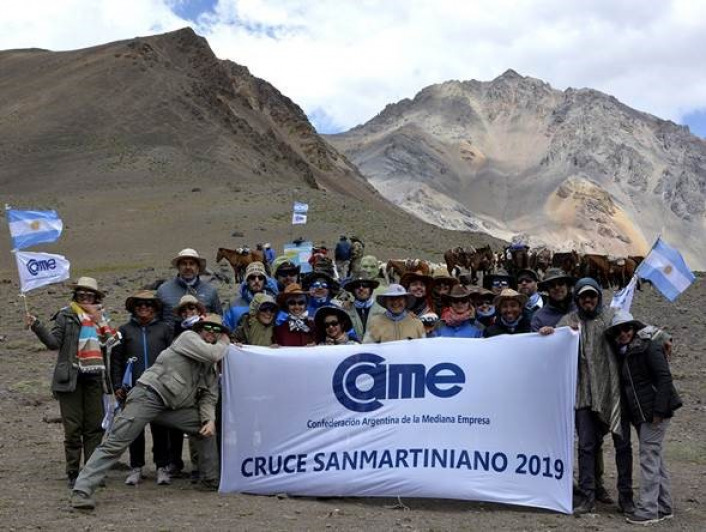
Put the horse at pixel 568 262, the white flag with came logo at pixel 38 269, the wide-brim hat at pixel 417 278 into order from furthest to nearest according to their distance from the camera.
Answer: the horse at pixel 568 262, the wide-brim hat at pixel 417 278, the white flag with came logo at pixel 38 269

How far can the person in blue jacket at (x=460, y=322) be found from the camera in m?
8.48

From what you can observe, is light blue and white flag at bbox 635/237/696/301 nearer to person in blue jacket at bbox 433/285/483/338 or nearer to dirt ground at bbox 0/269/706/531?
dirt ground at bbox 0/269/706/531

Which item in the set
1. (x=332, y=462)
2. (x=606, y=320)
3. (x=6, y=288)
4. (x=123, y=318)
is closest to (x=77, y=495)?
(x=332, y=462)

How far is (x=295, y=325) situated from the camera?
8.29m

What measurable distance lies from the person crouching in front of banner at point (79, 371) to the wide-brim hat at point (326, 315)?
172 centimetres

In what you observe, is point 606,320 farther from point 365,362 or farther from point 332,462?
point 332,462

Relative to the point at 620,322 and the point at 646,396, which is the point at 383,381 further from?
the point at 646,396

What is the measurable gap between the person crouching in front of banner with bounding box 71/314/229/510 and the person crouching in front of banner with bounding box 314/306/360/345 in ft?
2.82

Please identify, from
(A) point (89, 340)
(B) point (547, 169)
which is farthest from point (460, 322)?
(B) point (547, 169)

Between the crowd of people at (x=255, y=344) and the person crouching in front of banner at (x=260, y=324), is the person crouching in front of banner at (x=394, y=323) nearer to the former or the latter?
the crowd of people at (x=255, y=344)

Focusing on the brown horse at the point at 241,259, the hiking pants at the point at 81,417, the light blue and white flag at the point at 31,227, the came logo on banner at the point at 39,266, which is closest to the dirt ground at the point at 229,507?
the hiking pants at the point at 81,417

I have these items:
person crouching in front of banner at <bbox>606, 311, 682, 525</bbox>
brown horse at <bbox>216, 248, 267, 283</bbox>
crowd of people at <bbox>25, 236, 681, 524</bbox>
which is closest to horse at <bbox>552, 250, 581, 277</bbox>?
brown horse at <bbox>216, 248, 267, 283</bbox>

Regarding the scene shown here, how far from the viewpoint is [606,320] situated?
24.9 feet

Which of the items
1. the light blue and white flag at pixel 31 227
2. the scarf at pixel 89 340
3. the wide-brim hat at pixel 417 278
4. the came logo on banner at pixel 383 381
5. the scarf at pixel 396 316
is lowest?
the came logo on banner at pixel 383 381
